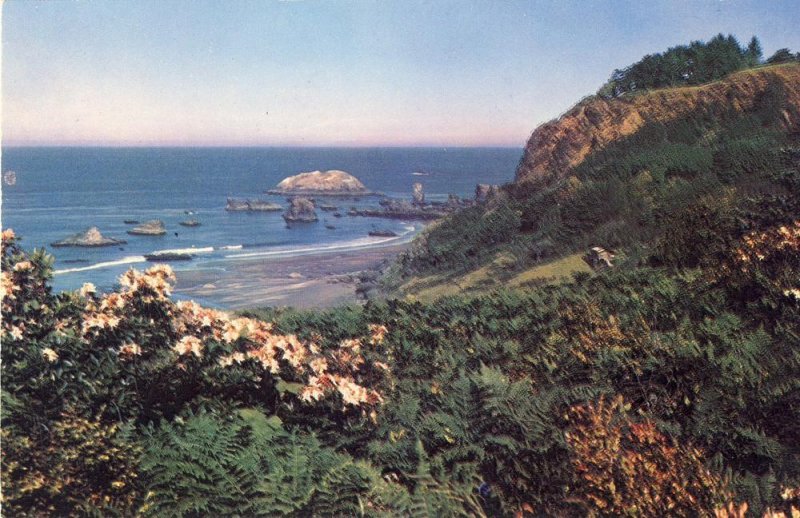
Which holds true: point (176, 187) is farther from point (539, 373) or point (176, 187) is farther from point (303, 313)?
point (539, 373)

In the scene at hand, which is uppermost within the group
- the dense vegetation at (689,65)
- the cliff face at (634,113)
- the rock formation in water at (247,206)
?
the dense vegetation at (689,65)

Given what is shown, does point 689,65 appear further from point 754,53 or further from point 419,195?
point 419,195

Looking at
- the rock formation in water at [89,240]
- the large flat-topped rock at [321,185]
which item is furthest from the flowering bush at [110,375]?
the large flat-topped rock at [321,185]

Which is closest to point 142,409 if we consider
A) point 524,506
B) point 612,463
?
point 524,506

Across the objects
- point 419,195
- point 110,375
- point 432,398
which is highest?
point 110,375

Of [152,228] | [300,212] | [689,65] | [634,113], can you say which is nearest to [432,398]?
[152,228]

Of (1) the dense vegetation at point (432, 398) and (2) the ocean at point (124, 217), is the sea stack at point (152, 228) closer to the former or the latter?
(2) the ocean at point (124, 217)
